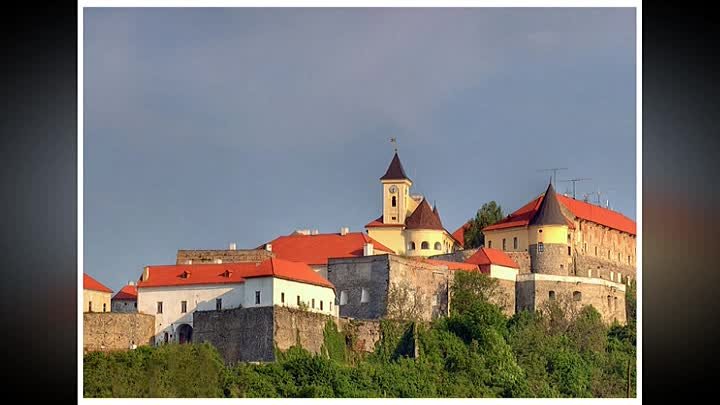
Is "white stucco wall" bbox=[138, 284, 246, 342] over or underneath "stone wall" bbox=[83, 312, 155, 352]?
over

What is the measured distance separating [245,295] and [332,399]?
3.46 metres

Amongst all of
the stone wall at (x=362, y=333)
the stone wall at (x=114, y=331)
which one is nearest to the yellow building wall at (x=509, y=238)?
the stone wall at (x=362, y=333)

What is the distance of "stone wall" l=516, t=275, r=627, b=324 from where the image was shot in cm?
4200

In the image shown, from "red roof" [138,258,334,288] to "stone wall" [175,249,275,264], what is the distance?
0.41 m

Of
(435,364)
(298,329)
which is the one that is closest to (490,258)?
(435,364)

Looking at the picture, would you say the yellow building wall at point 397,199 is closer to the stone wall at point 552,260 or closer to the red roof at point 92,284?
the stone wall at point 552,260

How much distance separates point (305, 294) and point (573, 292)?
679cm

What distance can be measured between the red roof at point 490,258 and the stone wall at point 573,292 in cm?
53

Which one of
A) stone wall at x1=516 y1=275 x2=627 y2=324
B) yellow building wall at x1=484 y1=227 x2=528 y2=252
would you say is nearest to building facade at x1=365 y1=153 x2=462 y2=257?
yellow building wall at x1=484 y1=227 x2=528 y2=252

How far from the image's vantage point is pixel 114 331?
3784 centimetres

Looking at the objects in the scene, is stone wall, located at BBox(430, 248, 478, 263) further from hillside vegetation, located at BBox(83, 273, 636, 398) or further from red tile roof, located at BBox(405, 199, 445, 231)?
hillside vegetation, located at BBox(83, 273, 636, 398)

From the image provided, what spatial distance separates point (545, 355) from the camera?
40500 millimetres
